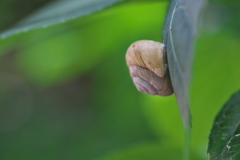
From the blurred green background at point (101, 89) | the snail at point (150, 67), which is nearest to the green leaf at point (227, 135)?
the snail at point (150, 67)

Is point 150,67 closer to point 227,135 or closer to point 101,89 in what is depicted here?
point 227,135

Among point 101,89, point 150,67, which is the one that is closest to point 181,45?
point 150,67

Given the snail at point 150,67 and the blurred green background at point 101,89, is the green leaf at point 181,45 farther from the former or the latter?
the blurred green background at point 101,89

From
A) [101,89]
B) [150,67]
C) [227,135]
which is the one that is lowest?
[101,89]

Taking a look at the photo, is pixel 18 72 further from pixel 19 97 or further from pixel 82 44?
pixel 82 44

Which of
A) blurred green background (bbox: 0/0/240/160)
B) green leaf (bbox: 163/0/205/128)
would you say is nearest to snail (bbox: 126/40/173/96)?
green leaf (bbox: 163/0/205/128)

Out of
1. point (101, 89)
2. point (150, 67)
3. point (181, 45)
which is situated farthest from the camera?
point (101, 89)
